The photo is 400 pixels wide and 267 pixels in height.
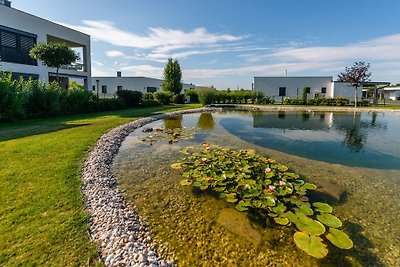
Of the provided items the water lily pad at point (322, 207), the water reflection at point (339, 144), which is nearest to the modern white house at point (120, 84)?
the water reflection at point (339, 144)

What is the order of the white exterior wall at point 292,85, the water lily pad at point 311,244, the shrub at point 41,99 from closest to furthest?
the water lily pad at point 311,244 → the shrub at point 41,99 → the white exterior wall at point 292,85

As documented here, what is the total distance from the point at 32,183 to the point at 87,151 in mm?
2037

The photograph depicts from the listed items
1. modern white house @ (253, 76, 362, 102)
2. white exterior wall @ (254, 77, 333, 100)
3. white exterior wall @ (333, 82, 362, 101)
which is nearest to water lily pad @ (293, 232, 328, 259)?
modern white house @ (253, 76, 362, 102)


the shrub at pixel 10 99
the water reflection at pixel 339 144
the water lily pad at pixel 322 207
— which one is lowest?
the water lily pad at pixel 322 207

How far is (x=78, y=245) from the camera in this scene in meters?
2.37

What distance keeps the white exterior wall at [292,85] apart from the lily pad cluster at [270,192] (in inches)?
1070

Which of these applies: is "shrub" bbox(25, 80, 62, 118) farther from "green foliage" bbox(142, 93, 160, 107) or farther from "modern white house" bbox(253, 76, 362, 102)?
"modern white house" bbox(253, 76, 362, 102)

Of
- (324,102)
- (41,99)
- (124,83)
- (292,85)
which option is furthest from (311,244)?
(124,83)

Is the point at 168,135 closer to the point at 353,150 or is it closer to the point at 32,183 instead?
the point at 32,183

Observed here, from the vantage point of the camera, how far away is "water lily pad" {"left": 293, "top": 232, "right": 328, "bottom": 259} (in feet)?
7.78

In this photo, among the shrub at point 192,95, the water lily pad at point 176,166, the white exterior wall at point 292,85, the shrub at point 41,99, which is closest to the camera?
the water lily pad at point 176,166

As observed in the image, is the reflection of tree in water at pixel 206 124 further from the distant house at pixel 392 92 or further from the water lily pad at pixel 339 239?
the distant house at pixel 392 92

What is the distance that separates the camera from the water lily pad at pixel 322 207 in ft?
10.6

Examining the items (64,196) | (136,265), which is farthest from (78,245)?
(64,196)
